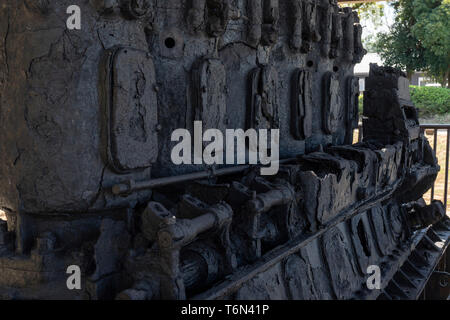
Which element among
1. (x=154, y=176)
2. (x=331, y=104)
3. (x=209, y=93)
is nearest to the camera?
(x=154, y=176)

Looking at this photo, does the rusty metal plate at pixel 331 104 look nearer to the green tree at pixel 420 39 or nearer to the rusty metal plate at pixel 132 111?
the rusty metal plate at pixel 132 111

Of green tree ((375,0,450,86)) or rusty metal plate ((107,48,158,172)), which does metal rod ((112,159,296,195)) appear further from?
green tree ((375,0,450,86))

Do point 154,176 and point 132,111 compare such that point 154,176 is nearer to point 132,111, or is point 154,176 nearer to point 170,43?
point 132,111

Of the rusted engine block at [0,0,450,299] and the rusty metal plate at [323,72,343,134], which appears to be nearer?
the rusted engine block at [0,0,450,299]

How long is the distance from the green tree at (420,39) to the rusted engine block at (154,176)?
16.5m

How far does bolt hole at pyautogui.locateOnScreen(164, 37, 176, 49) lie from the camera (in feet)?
10.9

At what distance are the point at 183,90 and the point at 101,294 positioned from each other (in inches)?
62.9

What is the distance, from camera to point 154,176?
326 centimetres

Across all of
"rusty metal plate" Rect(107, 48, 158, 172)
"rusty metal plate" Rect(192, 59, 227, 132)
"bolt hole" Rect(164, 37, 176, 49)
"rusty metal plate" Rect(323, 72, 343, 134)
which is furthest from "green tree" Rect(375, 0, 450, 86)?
"rusty metal plate" Rect(107, 48, 158, 172)

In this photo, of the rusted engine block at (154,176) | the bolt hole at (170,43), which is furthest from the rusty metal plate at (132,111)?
the bolt hole at (170,43)

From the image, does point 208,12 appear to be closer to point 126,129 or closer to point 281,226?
point 126,129

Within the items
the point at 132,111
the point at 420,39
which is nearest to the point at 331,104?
the point at 132,111

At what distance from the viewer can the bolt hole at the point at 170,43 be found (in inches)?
131

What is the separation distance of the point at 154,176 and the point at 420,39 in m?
18.8
